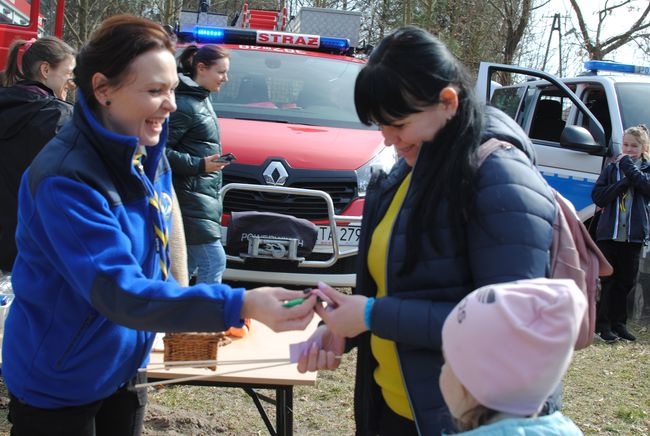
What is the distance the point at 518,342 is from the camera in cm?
143

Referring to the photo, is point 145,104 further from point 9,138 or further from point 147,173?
point 9,138

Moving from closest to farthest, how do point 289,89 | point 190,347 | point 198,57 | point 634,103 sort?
1. point 190,347
2. point 198,57
3. point 289,89
4. point 634,103

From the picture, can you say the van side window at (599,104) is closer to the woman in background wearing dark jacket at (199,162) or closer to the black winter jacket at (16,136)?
the woman in background wearing dark jacket at (199,162)

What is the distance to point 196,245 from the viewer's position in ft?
16.2

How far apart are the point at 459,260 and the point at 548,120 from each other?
24.1ft

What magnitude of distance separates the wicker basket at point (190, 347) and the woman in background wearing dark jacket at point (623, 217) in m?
4.98

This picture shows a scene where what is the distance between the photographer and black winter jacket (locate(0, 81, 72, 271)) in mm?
4098

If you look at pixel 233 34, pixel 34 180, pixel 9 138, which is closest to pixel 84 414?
pixel 34 180

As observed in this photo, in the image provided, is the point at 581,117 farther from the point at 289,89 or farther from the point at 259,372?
the point at 259,372

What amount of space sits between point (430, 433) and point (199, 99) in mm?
3521

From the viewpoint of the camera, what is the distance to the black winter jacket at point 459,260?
68.7 inches

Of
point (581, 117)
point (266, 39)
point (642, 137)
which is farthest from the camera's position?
point (581, 117)

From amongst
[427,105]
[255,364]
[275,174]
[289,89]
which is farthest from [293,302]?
[289,89]

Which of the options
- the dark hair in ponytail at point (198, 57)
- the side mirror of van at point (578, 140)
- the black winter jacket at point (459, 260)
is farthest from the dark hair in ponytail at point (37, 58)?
the side mirror of van at point (578, 140)
